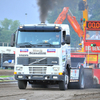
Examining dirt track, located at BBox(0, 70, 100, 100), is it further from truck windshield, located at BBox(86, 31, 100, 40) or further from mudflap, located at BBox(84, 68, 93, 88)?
truck windshield, located at BBox(86, 31, 100, 40)

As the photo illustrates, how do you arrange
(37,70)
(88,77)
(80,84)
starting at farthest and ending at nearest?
(88,77)
(80,84)
(37,70)

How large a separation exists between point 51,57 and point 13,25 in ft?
331

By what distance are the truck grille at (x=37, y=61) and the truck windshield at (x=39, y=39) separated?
0.56m

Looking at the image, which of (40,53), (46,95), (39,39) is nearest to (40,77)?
(40,53)

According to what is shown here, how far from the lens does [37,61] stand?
544 inches

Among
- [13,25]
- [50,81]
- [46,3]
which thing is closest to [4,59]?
[46,3]

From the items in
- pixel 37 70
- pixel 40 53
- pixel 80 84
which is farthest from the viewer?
pixel 80 84

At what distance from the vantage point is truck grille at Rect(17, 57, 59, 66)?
540 inches

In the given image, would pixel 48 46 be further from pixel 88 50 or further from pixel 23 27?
pixel 88 50

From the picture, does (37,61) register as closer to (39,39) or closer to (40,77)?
(40,77)

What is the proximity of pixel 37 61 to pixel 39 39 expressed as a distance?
95cm

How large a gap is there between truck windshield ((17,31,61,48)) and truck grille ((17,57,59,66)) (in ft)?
1.83

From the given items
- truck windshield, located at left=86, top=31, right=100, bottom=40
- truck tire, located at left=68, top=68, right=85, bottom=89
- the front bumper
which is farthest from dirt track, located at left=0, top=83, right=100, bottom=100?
truck windshield, located at left=86, top=31, right=100, bottom=40

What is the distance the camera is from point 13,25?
113500 millimetres
